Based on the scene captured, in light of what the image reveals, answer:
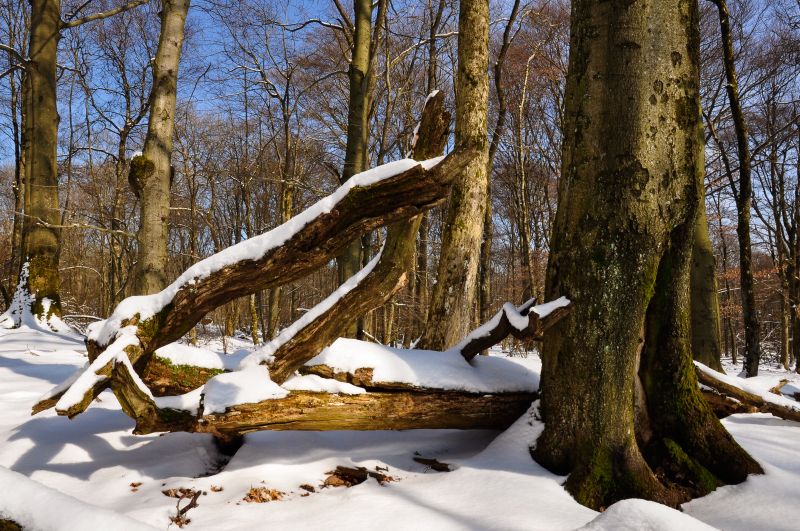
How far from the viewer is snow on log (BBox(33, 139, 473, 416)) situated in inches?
105

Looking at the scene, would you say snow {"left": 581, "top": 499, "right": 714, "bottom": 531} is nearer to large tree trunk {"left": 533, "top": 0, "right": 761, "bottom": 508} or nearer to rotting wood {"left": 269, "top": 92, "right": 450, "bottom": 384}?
large tree trunk {"left": 533, "top": 0, "right": 761, "bottom": 508}

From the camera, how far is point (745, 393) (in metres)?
3.29

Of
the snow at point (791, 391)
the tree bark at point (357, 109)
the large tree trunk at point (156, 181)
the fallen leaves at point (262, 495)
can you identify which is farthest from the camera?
the tree bark at point (357, 109)

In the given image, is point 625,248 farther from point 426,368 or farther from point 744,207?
point 744,207

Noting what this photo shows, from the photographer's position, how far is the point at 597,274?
267cm

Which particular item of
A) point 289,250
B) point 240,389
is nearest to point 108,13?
point 289,250

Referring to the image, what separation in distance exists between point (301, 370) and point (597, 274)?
6.24 feet

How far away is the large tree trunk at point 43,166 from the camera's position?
8641mm

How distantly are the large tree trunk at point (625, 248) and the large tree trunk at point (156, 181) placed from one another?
14.8 feet

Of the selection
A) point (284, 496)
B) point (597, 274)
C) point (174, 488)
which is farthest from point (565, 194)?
point (174, 488)

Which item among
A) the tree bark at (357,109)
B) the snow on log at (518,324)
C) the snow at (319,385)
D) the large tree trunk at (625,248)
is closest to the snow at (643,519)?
the large tree trunk at (625,248)

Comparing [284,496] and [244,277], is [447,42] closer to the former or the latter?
[244,277]

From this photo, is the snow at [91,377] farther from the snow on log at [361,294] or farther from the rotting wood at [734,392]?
the rotting wood at [734,392]

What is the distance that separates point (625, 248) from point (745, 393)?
167 cm
